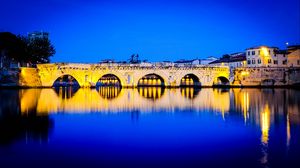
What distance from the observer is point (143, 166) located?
8820mm

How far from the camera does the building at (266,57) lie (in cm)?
5647

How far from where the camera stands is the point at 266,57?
56.6 meters

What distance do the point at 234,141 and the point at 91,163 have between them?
5.06 m

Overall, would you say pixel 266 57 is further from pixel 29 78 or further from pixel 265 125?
pixel 265 125

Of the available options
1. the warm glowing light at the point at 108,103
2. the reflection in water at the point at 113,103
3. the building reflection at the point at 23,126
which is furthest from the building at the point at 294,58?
the building reflection at the point at 23,126

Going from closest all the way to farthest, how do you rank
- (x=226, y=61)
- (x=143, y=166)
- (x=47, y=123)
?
1. (x=143, y=166)
2. (x=47, y=123)
3. (x=226, y=61)

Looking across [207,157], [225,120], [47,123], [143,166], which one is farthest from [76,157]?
[225,120]

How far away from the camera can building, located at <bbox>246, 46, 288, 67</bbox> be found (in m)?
56.5

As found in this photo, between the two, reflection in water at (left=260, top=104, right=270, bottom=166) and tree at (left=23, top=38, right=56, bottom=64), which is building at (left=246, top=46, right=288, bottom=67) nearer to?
tree at (left=23, top=38, right=56, bottom=64)

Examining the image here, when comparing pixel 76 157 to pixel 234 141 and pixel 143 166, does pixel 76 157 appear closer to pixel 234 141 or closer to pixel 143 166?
pixel 143 166

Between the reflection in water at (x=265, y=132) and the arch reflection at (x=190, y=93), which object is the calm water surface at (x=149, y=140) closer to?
the reflection in water at (x=265, y=132)

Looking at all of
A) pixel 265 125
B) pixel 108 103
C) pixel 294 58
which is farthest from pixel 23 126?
pixel 294 58

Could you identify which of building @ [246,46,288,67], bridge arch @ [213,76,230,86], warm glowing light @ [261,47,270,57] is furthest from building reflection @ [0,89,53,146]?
warm glowing light @ [261,47,270,57]

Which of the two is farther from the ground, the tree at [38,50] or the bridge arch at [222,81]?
the tree at [38,50]
